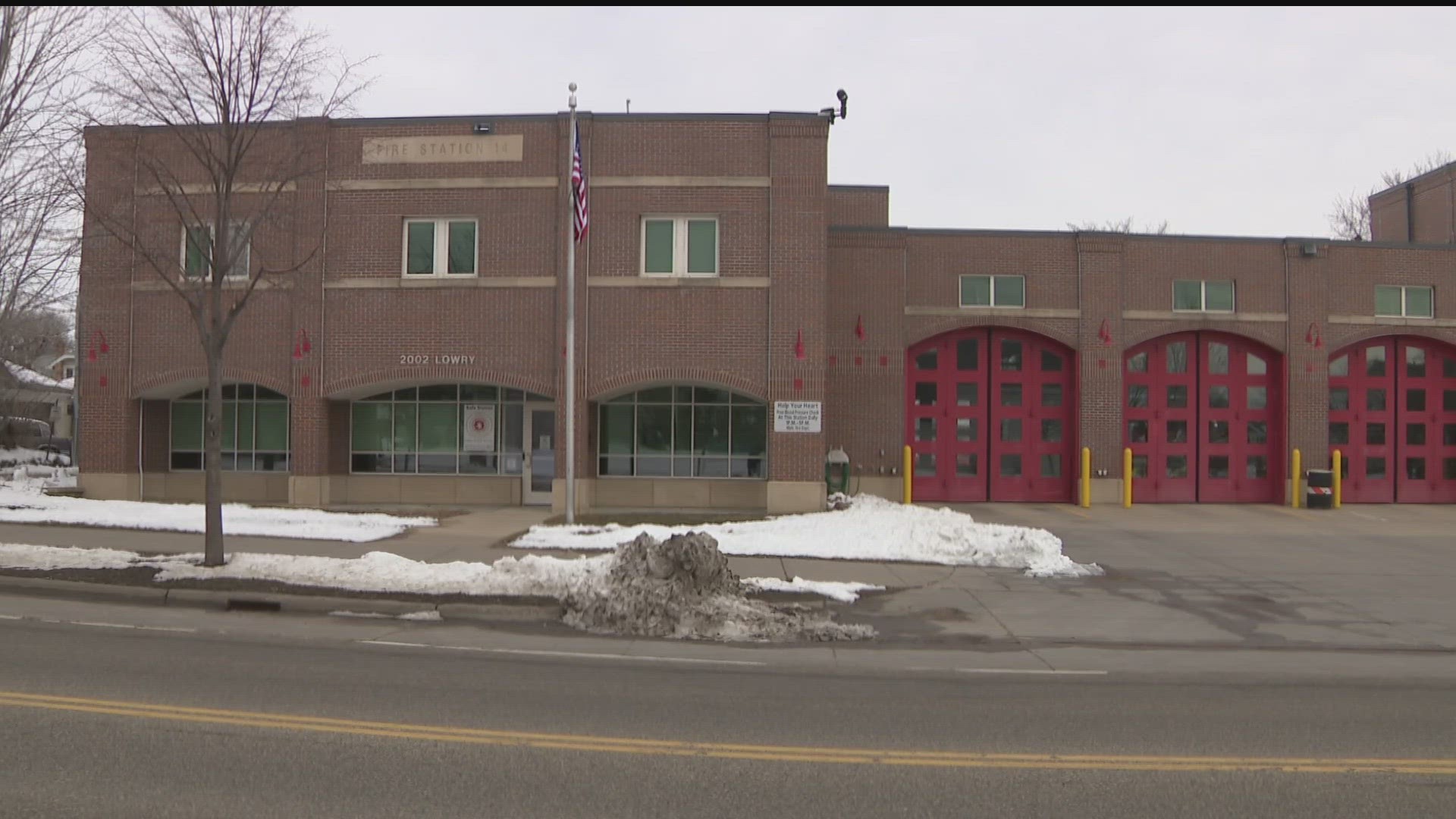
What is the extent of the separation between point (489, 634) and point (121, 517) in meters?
11.1

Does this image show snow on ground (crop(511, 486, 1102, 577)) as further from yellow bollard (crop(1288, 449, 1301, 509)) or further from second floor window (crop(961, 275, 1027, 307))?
yellow bollard (crop(1288, 449, 1301, 509))

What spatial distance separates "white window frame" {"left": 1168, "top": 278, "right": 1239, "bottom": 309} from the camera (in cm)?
2500

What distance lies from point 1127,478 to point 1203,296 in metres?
4.96

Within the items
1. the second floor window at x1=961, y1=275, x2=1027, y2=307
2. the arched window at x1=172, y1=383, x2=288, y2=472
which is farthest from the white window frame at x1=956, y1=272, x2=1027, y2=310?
the arched window at x1=172, y1=383, x2=288, y2=472

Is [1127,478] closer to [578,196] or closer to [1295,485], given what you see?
[1295,485]

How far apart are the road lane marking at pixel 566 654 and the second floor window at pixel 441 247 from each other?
1337 centimetres

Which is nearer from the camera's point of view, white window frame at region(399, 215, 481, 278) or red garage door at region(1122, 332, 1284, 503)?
white window frame at region(399, 215, 481, 278)

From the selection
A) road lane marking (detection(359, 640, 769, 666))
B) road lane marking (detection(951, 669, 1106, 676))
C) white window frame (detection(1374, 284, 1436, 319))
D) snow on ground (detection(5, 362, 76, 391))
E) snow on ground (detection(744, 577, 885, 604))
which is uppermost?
white window frame (detection(1374, 284, 1436, 319))

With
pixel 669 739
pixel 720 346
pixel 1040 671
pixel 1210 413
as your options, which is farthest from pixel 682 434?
pixel 669 739

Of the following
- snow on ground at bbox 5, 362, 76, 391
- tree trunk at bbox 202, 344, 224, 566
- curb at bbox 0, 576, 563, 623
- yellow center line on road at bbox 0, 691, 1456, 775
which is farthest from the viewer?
snow on ground at bbox 5, 362, 76, 391

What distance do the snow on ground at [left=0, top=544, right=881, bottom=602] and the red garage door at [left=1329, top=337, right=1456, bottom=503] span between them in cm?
1879

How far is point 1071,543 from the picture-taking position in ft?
57.5

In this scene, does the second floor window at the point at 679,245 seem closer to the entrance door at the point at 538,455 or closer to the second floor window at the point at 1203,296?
the entrance door at the point at 538,455

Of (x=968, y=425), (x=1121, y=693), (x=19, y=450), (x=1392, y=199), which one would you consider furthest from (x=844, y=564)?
(x=19, y=450)
